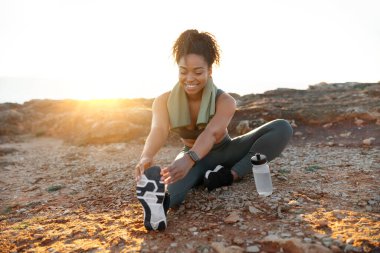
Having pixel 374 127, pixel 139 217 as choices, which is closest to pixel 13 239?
pixel 139 217

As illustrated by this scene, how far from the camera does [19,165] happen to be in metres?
8.54

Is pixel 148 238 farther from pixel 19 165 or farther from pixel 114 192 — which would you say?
pixel 19 165

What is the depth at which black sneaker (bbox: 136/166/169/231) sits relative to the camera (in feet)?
10.3

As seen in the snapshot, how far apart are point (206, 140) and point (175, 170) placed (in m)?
0.63

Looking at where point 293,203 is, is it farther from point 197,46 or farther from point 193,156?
point 197,46

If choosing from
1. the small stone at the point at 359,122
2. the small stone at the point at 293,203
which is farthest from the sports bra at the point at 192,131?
the small stone at the point at 359,122

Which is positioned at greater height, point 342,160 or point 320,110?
point 320,110

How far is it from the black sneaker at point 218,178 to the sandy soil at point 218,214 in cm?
10

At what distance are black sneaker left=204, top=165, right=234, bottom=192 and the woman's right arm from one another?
745 mm

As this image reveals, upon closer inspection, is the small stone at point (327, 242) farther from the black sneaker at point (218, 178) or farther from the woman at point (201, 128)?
the black sneaker at point (218, 178)

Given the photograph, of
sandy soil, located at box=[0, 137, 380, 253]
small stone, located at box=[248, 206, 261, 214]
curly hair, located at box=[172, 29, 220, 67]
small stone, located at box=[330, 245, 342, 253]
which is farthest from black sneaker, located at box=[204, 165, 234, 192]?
small stone, located at box=[330, 245, 342, 253]

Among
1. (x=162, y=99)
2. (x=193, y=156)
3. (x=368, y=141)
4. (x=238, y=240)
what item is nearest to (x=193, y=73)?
(x=162, y=99)

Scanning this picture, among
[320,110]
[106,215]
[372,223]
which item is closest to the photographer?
[372,223]

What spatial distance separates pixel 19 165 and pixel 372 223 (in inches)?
324
